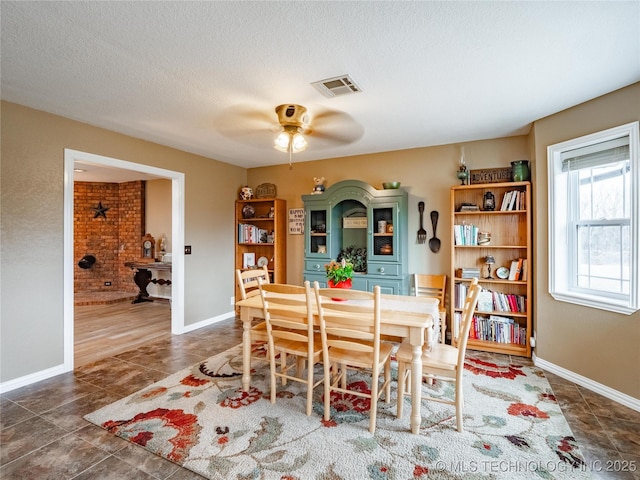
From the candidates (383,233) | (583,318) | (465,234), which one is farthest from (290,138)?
(583,318)

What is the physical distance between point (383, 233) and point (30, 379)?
150 inches

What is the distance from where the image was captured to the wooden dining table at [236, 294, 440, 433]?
6.64 feet

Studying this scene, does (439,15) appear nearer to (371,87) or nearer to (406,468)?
(371,87)

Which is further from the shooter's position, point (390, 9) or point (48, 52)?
point (48, 52)

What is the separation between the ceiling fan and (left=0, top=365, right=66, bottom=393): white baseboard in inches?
109

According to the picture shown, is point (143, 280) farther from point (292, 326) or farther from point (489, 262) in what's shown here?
point (489, 262)

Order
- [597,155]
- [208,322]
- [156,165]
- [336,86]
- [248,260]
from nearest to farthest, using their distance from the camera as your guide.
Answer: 1. [336,86]
2. [597,155]
3. [156,165]
4. [208,322]
5. [248,260]

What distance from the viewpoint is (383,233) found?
13.5 ft

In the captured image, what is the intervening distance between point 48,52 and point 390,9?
6.77 ft

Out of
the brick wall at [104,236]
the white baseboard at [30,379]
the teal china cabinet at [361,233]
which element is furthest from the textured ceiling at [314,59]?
the brick wall at [104,236]

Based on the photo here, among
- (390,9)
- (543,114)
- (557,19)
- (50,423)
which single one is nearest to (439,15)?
(390,9)

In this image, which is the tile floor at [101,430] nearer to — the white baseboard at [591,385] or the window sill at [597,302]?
the white baseboard at [591,385]

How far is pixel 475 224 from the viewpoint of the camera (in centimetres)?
384

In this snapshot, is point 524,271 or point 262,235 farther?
point 262,235
